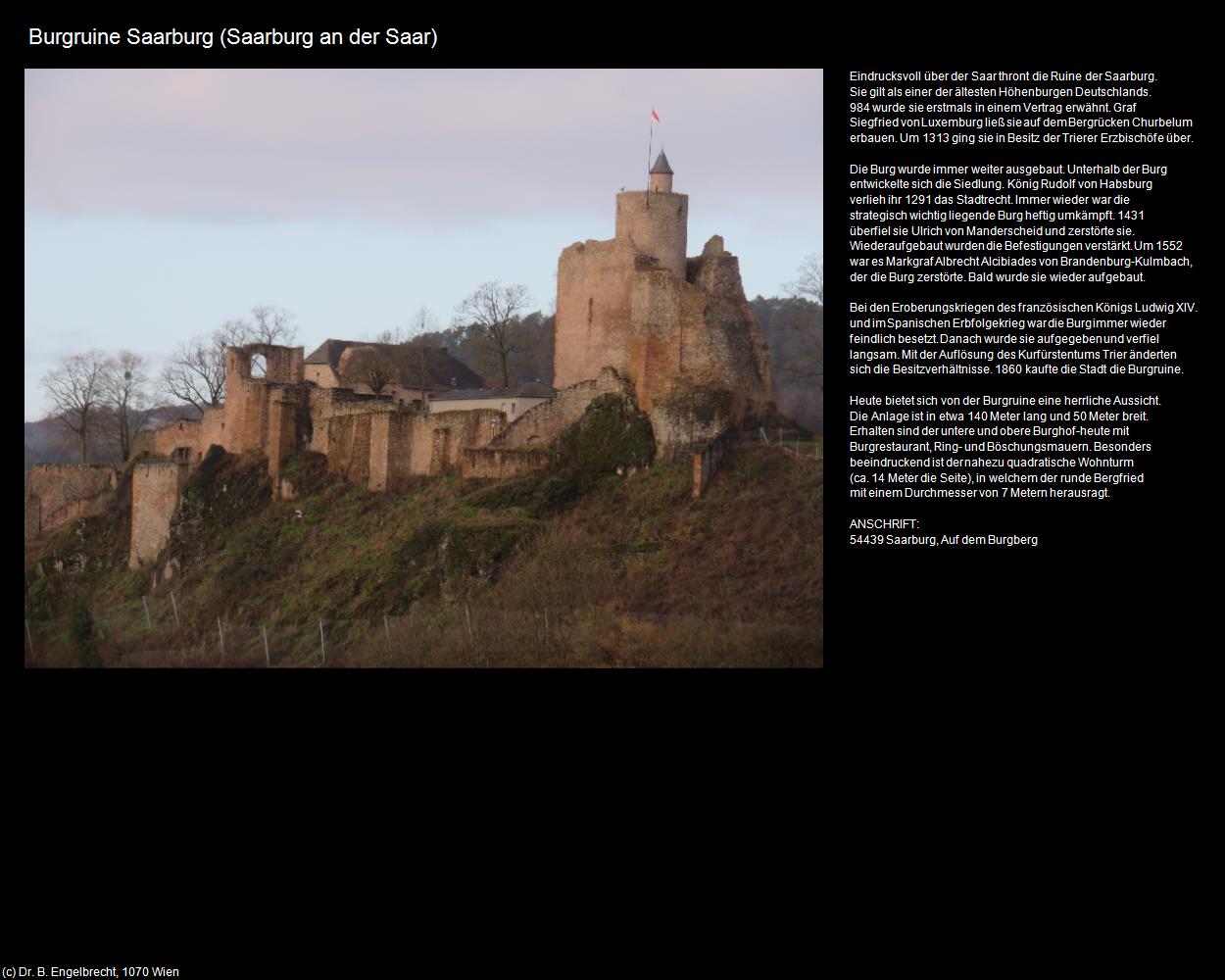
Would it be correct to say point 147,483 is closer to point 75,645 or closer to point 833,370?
point 75,645

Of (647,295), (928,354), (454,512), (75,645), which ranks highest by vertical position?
(647,295)

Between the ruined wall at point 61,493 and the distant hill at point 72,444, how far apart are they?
7.37 meters

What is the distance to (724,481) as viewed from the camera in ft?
83.0

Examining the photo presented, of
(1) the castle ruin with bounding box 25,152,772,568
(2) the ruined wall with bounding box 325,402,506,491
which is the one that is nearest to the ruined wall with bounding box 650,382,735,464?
(1) the castle ruin with bounding box 25,152,772,568

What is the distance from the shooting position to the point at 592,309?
27.9 metres

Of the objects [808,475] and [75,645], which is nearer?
[75,645]

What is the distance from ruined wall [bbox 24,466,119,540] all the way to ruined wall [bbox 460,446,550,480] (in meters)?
12.5

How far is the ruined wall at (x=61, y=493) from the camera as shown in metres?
36.1

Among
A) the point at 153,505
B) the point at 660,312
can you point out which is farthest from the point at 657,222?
the point at 153,505

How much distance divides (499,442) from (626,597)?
729 cm

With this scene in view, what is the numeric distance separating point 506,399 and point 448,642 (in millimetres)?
10866

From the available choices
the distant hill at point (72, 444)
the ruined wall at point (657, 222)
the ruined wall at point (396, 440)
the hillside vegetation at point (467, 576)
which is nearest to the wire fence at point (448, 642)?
the hillside vegetation at point (467, 576)

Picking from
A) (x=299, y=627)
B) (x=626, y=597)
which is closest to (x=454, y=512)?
(x=299, y=627)

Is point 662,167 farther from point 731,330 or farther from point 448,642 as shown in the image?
point 448,642
